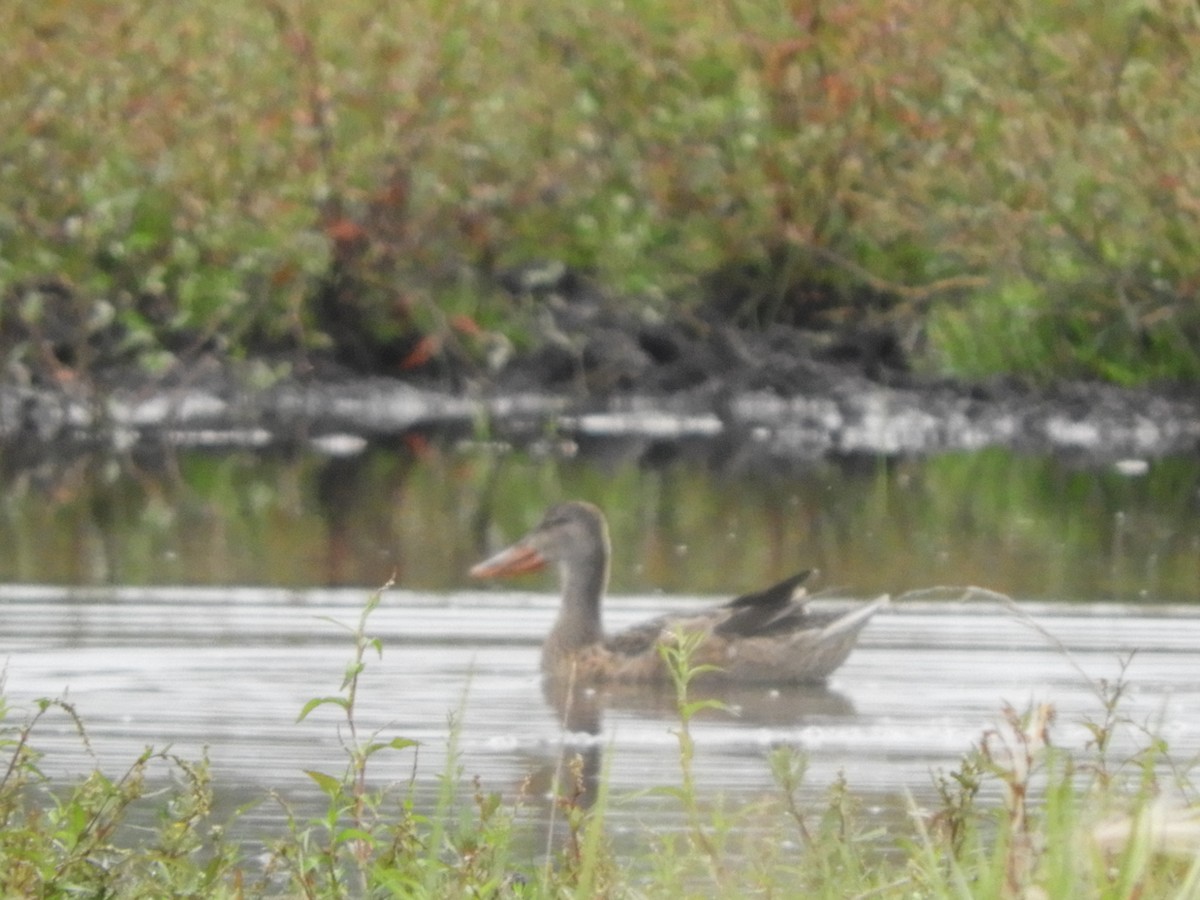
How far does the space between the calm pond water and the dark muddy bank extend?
1986mm

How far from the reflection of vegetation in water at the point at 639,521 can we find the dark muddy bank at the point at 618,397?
2147mm

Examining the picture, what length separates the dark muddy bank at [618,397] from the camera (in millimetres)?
19750

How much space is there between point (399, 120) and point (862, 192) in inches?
124

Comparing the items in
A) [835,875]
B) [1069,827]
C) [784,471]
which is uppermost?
[1069,827]

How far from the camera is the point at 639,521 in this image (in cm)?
1392

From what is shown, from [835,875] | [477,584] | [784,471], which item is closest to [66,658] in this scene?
[477,584]

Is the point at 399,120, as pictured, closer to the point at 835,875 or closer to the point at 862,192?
the point at 862,192

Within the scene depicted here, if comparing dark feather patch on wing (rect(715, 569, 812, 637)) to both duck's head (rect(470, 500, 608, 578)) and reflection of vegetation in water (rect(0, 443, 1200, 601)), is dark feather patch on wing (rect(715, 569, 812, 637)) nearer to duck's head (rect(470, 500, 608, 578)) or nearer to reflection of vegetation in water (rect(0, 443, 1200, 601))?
duck's head (rect(470, 500, 608, 578))

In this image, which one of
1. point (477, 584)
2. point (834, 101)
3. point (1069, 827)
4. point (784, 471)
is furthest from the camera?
point (834, 101)

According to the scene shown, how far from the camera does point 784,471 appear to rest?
16734 mm

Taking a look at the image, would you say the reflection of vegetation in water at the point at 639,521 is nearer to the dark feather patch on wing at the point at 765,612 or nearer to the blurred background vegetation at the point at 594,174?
the dark feather patch on wing at the point at 765,612

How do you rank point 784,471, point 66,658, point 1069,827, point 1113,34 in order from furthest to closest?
point 1113,34 < point 784,471 < point 66,658 < point 1069,827

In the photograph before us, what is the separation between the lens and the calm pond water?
7.92 metres

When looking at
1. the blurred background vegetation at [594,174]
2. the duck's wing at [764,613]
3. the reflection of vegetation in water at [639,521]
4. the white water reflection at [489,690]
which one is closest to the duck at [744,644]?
the duck's wing at [764,613]
